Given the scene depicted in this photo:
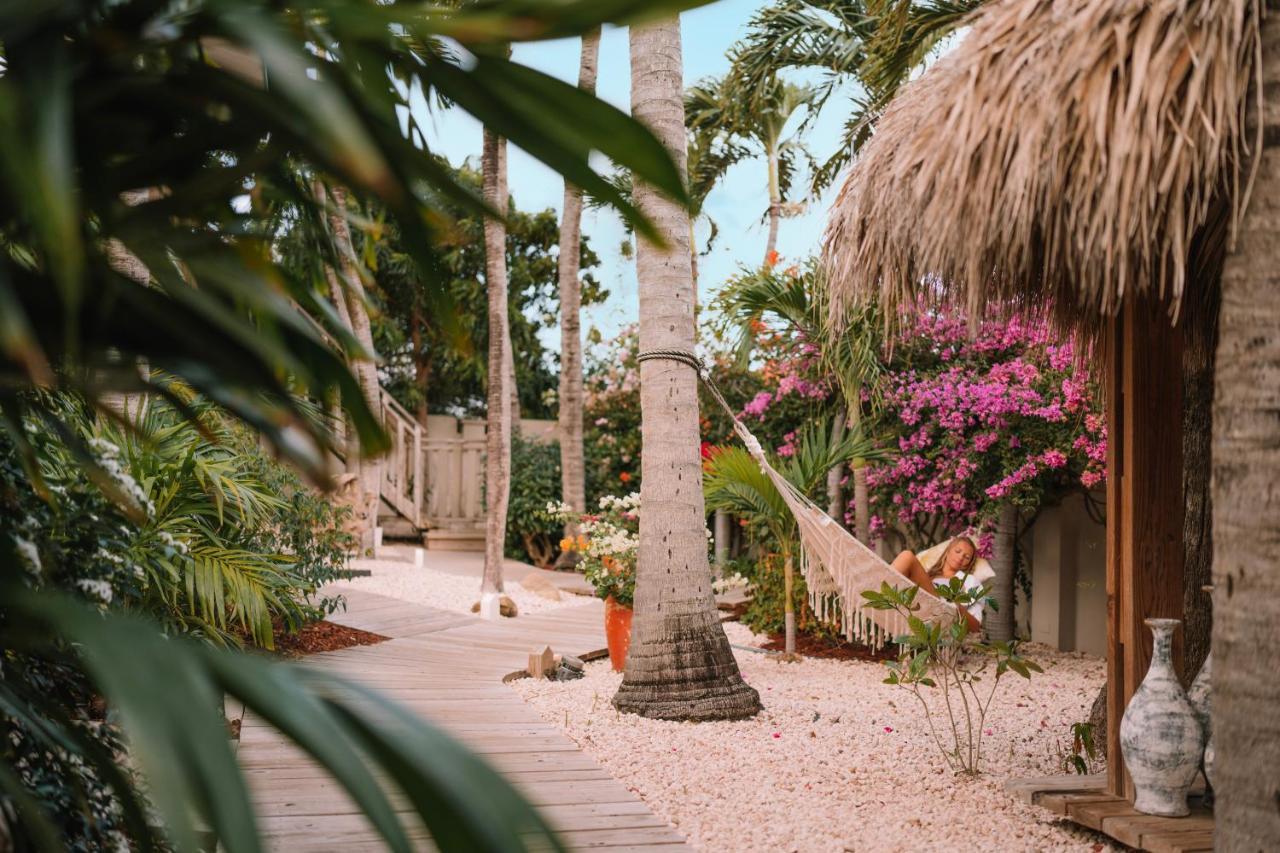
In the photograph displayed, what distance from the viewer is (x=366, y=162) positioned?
0.58m

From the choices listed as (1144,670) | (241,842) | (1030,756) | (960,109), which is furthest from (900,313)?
(241,842)

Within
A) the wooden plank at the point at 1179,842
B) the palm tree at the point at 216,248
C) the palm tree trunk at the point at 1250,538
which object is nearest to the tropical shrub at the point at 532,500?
the wooden plank at the point at 1179,842

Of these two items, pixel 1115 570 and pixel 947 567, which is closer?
pixel 1115 570

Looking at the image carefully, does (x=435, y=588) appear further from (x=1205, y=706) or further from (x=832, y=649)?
(x=1205, y=706)

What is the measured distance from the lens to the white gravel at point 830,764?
2.97 metres

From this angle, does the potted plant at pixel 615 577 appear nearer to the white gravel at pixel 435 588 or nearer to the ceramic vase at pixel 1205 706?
the white gravel at pixel 435 588

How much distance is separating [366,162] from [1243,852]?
1701mm

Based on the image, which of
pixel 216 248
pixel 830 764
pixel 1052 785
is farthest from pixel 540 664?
pixel 216 248

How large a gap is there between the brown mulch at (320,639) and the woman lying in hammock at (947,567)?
2851 millimetres

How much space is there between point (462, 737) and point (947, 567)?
348 centimetres

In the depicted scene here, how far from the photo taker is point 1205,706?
281cm

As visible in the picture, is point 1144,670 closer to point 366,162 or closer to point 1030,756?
point 1030,756

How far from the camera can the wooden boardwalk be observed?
2705mm

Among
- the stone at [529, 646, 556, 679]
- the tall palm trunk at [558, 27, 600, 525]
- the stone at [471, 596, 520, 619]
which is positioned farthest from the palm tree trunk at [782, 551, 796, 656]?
the tall palm trunk at [558, 27, 600, 525]
